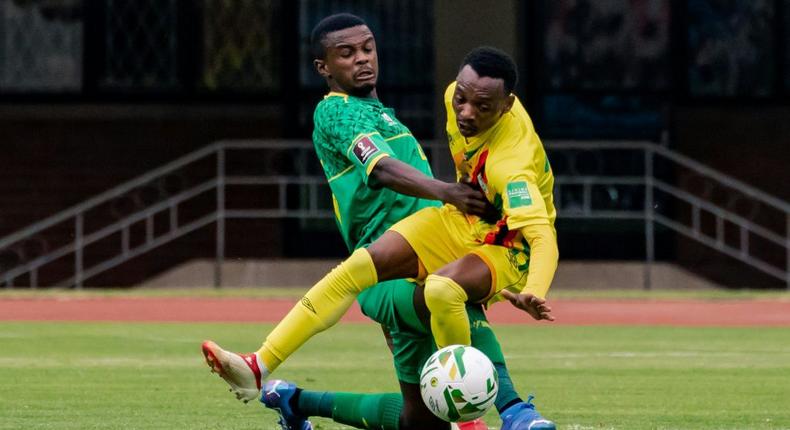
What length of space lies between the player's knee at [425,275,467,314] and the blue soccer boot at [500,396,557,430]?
1.58ft

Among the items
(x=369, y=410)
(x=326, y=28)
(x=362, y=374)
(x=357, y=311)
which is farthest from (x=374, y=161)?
(x=357, y=311)

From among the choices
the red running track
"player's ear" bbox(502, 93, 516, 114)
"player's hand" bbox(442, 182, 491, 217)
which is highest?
"player's ear" bbox(502, 93, 516, 114)

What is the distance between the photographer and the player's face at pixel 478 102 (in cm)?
796

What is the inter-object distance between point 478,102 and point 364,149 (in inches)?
22.5

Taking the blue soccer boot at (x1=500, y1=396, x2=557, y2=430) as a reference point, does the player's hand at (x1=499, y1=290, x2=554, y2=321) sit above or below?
above

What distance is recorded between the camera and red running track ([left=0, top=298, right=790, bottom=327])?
57.2ft

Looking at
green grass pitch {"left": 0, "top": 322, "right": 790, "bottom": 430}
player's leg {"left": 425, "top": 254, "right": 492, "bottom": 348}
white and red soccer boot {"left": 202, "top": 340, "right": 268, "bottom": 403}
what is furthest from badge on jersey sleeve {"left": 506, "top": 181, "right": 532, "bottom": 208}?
green grass pitch {"left": 0, "top": 322, "right": 790, "bottom": 430}

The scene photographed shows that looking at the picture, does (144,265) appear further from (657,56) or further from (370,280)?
(370,280)

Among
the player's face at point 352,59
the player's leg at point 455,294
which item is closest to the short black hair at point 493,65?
the player's face at point 352,59

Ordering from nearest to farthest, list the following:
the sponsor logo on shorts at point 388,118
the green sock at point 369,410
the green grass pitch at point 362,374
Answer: the green sock at point 369,410, the sponsor logo on shorts at point 388,118, the green grass pitch at point 362,374

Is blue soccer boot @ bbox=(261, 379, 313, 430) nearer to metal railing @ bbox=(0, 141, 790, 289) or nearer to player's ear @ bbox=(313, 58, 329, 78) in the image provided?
player's ear @ bbox=(313, 58, 329, 78)

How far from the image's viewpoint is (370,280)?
804 centimetres

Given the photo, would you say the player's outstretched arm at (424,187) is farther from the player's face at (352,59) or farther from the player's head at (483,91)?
the player's face at (352,59)

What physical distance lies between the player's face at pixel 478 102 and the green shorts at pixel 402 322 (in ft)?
2.43
